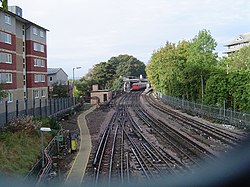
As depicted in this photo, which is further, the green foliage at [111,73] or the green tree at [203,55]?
the green foliage at [111,73]

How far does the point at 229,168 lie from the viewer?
2.13 ft

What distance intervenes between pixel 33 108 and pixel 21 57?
30.2ft

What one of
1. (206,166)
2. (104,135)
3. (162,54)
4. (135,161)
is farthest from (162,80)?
(206,166)

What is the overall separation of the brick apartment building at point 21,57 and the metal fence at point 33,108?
4.06 feet

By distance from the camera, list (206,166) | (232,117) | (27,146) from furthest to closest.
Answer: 1. (232,117)
2. (27,146)
3. (206,166)

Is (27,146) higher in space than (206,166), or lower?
lower

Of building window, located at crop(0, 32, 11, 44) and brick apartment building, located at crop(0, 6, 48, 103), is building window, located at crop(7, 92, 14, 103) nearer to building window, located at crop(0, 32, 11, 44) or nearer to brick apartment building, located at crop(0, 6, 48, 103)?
brick apartment building, located at crop(0, 6, 48, 103)

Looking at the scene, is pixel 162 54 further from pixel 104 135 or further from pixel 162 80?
pixel 104 135

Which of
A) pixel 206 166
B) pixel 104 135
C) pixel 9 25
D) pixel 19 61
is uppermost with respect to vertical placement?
pixel 9 25

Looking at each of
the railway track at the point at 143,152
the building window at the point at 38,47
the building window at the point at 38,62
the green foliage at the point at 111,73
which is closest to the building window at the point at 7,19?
the building window at the point at 38,47

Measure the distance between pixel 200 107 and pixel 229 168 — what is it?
71.6ft

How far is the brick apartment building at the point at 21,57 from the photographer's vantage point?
20.0 m

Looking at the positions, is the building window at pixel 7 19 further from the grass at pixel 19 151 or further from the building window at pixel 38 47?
the grass at pixel 19 151

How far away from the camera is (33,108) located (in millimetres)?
15609
